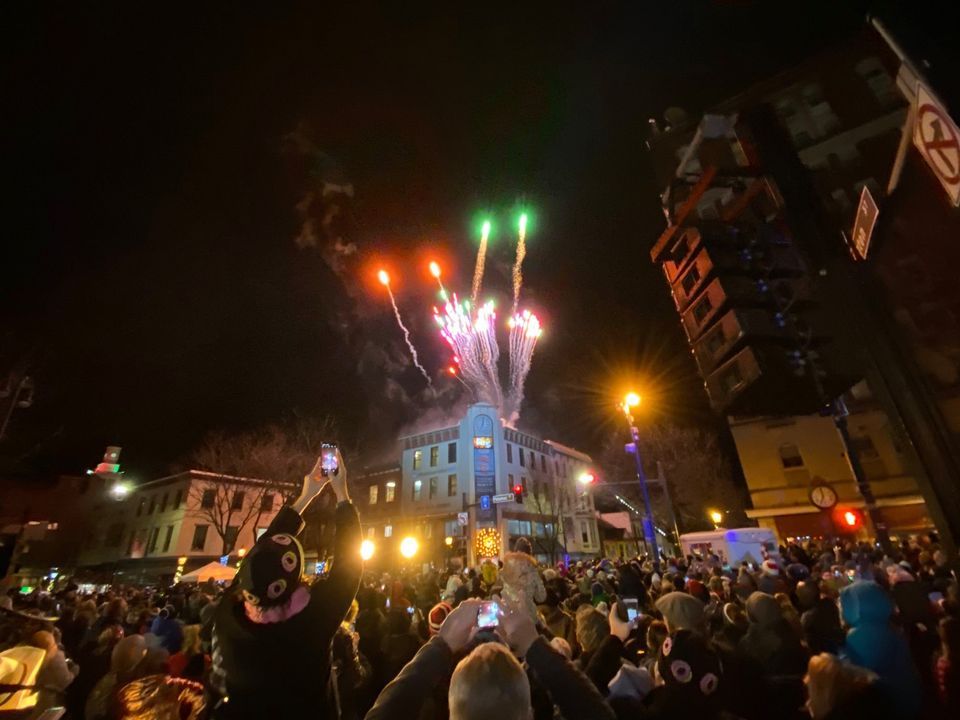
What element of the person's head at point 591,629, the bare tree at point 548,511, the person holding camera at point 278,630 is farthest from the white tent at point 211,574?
the bare tree at point 548,511

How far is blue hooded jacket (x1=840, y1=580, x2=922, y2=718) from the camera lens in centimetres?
347

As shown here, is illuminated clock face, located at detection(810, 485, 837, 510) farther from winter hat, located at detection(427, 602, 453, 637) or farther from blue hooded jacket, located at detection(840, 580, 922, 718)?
winter hat, located at detection(427, 602, 453, 637)

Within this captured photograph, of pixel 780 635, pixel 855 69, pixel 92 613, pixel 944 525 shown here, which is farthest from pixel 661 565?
pixel 855 69

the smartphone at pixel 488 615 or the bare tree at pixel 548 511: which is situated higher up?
the bare tree at pixel 548 511

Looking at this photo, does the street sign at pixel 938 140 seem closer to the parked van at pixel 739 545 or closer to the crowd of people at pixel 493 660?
the crowd of people at pixel 493 660

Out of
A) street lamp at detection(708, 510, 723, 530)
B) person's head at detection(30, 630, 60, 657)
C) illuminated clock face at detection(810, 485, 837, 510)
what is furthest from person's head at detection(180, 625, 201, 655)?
street lamp at detection(708, 510, 723, 530)

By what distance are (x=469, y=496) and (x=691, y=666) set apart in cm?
4210

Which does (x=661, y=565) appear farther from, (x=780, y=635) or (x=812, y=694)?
(x=812, y=694)

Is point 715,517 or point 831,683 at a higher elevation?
point 715,517

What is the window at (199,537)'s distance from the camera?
41.5 m

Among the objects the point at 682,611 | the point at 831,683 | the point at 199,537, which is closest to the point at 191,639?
the point at 682,611

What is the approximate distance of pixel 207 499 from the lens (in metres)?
42.5

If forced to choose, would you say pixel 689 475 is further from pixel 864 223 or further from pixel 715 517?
pixel 864 223

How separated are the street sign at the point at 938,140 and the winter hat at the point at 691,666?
3.60 metres
